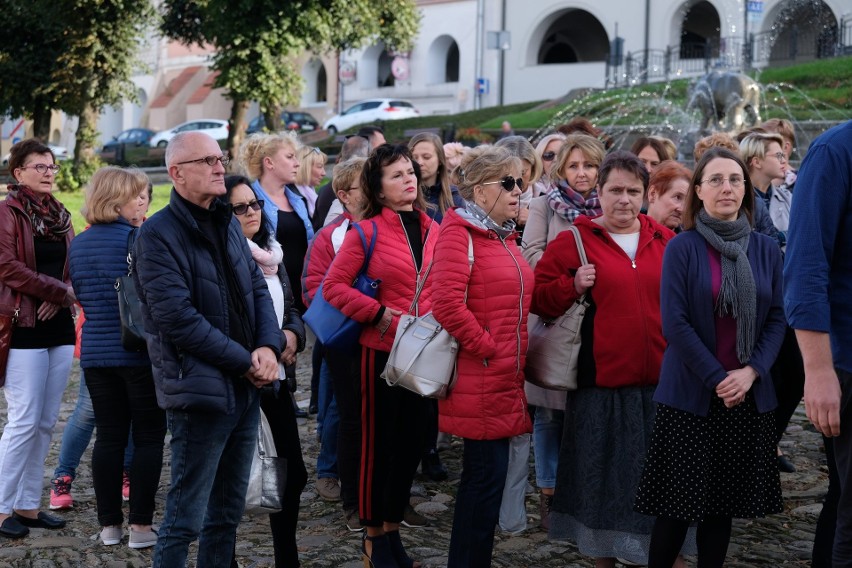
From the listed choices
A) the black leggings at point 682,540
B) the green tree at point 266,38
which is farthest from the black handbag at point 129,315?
the green tree at point 266,38

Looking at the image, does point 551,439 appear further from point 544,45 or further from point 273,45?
point 544,45

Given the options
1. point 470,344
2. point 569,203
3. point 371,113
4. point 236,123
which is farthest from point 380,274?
point 371,113

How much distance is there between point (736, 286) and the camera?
4859 mm

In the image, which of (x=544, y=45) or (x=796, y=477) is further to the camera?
(x=544, y=45)

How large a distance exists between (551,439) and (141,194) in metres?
2.58

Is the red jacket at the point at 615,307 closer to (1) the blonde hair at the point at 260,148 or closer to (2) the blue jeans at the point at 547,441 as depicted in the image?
(2) the blue jeans at the point at 547,441

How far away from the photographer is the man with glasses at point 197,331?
4484mm

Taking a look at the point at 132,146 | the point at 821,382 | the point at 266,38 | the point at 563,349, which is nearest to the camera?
the point at 821,382

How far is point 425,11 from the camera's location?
155 ft

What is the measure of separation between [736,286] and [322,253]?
8.39 feet

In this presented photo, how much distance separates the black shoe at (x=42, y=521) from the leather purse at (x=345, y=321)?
1.98 metres

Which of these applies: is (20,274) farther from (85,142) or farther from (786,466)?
(85,142)

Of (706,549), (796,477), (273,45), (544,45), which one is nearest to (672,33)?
(544,45)

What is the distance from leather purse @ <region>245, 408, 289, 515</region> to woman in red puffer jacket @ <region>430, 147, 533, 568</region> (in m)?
0.76
